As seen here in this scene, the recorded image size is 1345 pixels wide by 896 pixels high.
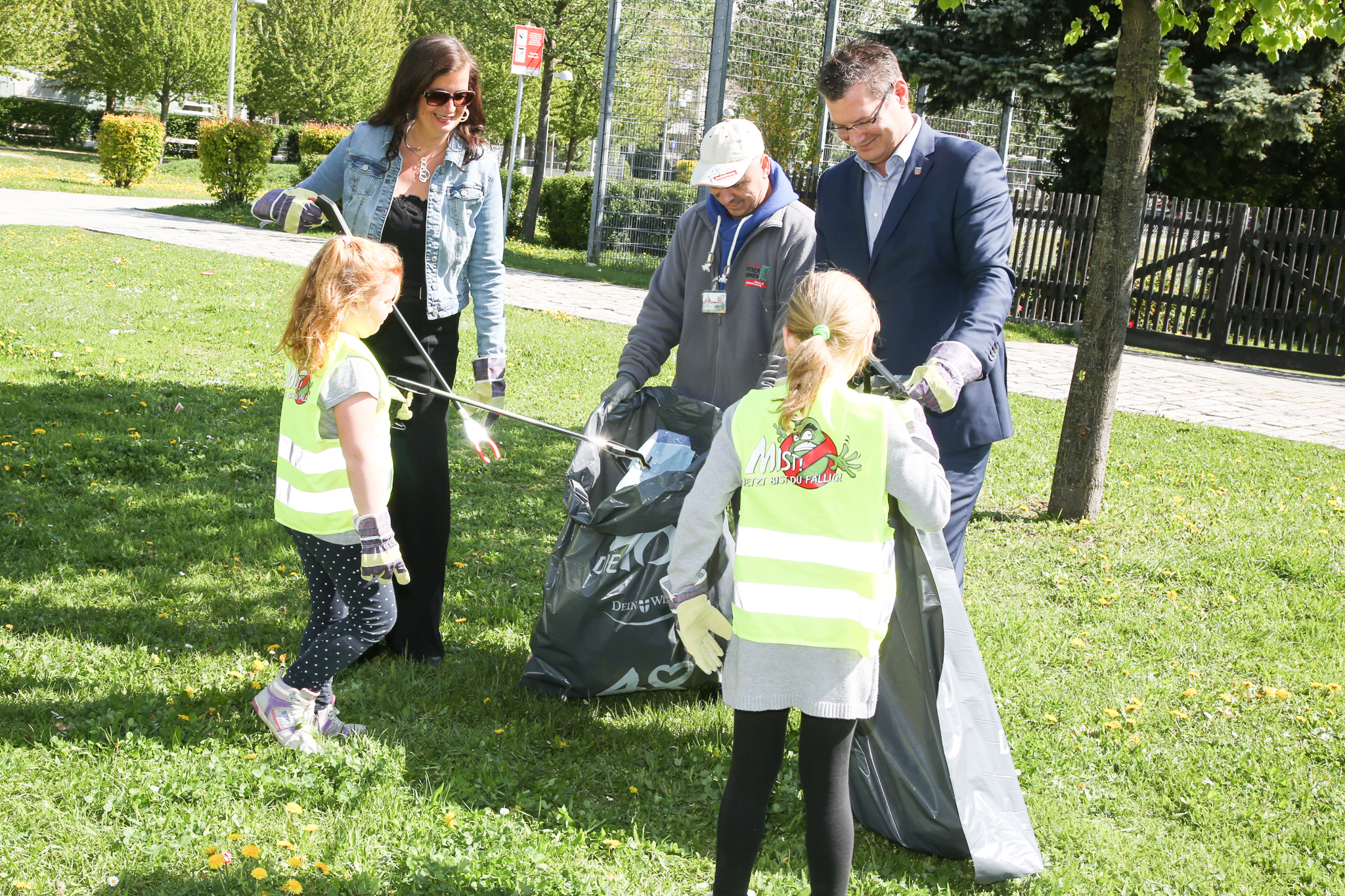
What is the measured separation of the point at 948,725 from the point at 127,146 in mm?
24033

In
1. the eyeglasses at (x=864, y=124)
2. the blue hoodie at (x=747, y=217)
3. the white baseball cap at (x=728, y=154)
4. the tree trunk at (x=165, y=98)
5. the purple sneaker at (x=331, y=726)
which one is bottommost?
the purple sneaker at (x=331, y=726)

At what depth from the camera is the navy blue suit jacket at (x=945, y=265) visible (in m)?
2.84

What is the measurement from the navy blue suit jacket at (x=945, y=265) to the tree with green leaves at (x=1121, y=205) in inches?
99.9

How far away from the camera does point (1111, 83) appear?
13.3 m

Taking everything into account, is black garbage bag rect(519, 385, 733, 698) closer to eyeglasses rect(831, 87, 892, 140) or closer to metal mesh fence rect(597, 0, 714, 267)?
eyeglasses rect(831, 87, 892, 140)

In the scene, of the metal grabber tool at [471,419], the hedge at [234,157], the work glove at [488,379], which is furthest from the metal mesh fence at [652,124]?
the metal grabber tool at [471,419]

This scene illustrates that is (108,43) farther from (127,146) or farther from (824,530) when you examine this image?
(824,530)

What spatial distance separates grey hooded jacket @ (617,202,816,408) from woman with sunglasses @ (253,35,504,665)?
536 mm

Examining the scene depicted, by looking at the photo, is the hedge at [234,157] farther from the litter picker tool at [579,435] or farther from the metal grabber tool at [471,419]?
the litter picker tool at [579,435]

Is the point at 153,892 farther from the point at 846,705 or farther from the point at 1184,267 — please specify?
the point at 1184,267

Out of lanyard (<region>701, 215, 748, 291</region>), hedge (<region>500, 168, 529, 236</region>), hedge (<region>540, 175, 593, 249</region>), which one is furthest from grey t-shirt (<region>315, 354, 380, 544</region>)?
hedge (<region>500, 168, 529, 236</region>)

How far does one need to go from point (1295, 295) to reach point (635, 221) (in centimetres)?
893

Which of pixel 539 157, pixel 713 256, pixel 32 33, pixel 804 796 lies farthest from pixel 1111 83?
pixel 32 33

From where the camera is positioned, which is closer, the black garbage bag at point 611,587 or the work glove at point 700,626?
the work glove at point 700,626
